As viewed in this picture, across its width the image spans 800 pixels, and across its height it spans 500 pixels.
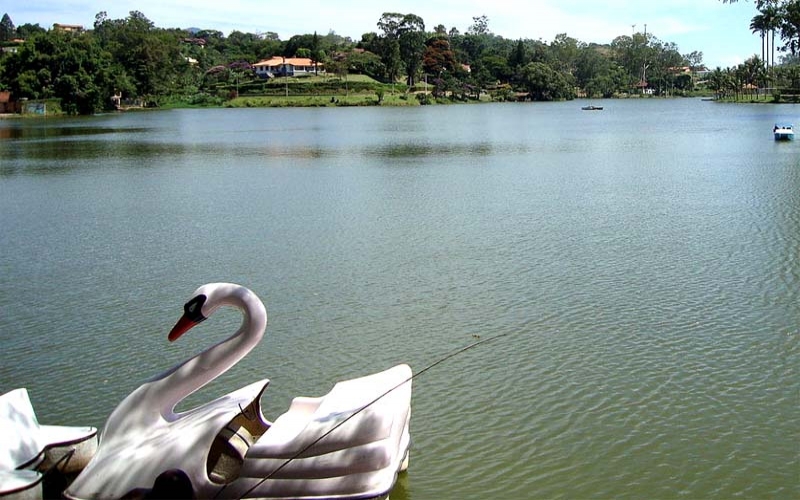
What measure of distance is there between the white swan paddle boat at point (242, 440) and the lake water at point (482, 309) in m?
1.02

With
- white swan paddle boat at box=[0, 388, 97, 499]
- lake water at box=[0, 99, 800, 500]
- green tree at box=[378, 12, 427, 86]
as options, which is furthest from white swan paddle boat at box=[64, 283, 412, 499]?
green tree at box=[378, 12, 427, 86]

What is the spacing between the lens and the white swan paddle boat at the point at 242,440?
515 cm

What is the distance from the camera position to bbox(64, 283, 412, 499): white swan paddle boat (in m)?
5.15

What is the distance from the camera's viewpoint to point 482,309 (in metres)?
10.5

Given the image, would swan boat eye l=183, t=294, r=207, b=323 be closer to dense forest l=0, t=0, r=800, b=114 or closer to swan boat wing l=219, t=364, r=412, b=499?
swan boat wing l=219, t=364, r=412, b=499

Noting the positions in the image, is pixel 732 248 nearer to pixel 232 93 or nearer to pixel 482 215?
pixel 482 215

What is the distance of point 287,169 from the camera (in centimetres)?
2830

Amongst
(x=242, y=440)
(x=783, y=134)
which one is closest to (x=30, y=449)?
(x=242, y=440)

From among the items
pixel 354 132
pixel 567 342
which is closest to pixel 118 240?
pixel 567 342

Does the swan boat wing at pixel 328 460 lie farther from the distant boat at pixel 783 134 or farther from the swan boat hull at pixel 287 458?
the distant boat at pixel 783 134

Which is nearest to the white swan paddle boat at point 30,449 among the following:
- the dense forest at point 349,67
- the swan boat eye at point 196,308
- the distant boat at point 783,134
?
the swan boat eye at point 196,308

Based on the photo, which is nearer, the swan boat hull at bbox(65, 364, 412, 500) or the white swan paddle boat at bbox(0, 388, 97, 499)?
the swan boat hull at bbox(65, 364, 412, 500)

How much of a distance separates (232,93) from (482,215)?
99569mm

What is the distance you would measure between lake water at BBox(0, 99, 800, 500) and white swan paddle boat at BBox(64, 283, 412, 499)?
1.02 meters
